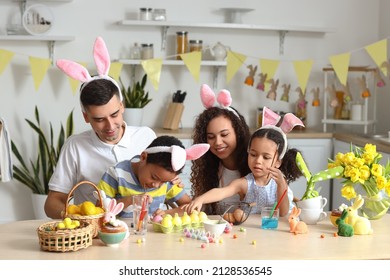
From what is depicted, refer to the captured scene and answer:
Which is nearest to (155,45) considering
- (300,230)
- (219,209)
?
(219,209)

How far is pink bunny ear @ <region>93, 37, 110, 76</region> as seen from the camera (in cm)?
281

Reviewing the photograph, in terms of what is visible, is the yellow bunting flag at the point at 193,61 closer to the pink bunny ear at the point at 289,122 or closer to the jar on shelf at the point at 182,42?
the jar on shelf at the point at 182,42

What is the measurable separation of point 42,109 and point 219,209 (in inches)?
106

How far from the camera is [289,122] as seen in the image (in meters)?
2.84

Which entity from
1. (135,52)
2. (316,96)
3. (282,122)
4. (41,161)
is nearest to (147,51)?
(135,52)

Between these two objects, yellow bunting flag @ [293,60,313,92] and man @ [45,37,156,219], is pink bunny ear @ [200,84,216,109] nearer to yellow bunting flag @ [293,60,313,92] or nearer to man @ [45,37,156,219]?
man @ [45,37,156,219]

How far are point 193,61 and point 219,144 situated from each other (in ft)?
7.23

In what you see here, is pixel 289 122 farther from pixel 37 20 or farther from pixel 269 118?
pixel 37 20

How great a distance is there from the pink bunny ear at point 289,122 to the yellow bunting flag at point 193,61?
2.24 metres

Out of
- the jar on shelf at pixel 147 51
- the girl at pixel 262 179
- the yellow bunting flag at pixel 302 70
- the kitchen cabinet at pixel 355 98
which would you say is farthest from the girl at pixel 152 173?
the kitchen cabinet at pixel 355 98

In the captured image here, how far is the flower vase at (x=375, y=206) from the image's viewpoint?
2756 millimetres

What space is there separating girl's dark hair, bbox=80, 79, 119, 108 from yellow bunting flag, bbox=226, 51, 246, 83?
2382 mm
